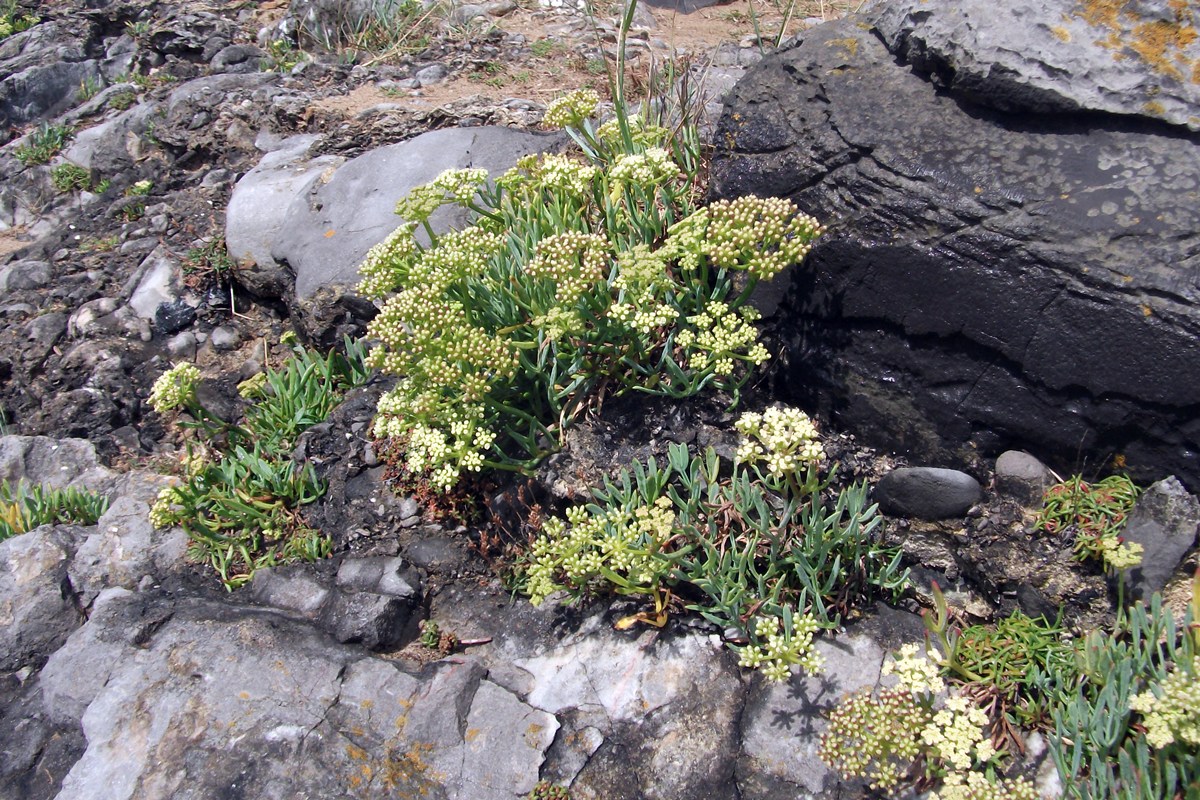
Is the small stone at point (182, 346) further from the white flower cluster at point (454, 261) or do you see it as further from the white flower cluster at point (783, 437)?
the white flower cluster at point (783, 437)

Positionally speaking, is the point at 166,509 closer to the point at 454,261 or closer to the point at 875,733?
the point at 454,261

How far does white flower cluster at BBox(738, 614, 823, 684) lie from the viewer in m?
3.34

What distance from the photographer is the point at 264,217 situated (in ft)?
21.0

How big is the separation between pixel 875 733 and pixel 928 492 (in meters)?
1.23

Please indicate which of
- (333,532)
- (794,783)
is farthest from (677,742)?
(333,532)

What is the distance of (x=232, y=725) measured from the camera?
11.9 feet

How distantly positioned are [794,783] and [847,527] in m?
1.02

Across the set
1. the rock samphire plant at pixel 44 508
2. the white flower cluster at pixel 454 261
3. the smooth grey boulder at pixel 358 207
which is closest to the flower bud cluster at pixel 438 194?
the white flower cluster at pixel 454 261

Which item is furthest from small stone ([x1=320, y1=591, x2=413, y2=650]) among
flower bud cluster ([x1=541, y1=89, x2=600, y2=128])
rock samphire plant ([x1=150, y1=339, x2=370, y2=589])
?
flower bud cluster ([x1=541, y1=89, x2=600, y2=128])

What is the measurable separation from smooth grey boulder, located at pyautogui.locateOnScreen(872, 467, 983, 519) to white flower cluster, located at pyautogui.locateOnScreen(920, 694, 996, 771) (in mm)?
1002

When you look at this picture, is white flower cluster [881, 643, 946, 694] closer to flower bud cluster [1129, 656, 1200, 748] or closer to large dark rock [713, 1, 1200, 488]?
flower bud cluster [1129, 656, 1200, 748]

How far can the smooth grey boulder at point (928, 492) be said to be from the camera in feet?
12.8

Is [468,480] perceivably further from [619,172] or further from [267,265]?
[267,265]

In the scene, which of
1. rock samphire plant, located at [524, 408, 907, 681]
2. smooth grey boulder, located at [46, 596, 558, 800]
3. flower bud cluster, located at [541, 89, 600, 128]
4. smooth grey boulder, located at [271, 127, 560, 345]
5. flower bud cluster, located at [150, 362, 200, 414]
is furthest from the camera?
smooth grey boulder, located at [271, 127, 560, 345]
